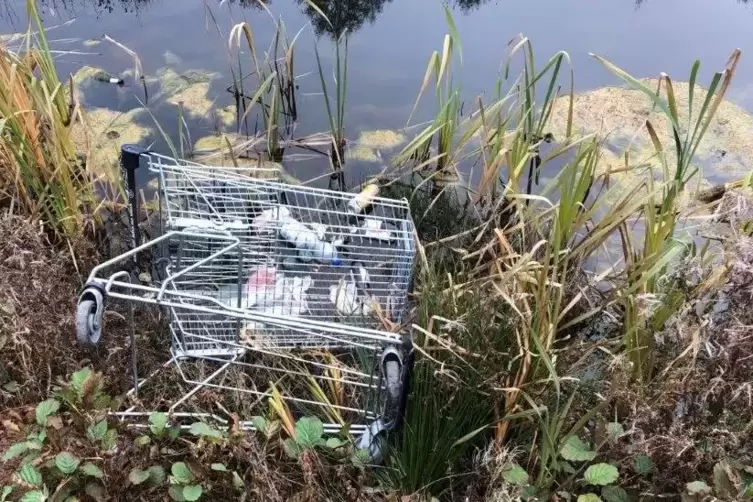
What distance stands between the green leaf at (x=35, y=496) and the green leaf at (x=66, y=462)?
7 centimetres

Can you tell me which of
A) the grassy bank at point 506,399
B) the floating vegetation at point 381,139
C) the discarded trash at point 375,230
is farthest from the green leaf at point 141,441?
the floating vegetation at point 381,139

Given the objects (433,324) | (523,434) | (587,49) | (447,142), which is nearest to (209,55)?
(447,142)

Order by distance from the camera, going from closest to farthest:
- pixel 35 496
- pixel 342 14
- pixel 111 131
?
1. pixel 35 496
2. pixel 111 131
3. pixel 342 14

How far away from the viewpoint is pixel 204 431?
165 centimetres

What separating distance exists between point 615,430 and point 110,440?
1.30 meters

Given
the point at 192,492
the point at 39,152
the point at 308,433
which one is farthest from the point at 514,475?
the point at 39,152

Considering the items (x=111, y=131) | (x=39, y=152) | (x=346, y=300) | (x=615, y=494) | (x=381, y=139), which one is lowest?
(x=615, y=494)

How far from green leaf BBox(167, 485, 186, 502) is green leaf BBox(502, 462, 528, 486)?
0.81 m

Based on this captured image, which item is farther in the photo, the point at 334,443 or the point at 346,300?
the point at 346,300

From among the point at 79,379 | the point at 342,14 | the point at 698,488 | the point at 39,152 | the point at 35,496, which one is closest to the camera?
the point at 698,488

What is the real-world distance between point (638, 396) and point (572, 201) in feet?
1.78

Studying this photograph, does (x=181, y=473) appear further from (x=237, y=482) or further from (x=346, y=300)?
(x=346, y=300)

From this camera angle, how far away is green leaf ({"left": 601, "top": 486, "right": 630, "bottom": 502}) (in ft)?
5.09

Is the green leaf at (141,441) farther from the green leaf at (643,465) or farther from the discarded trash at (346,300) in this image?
the green leaf at (643,465)
